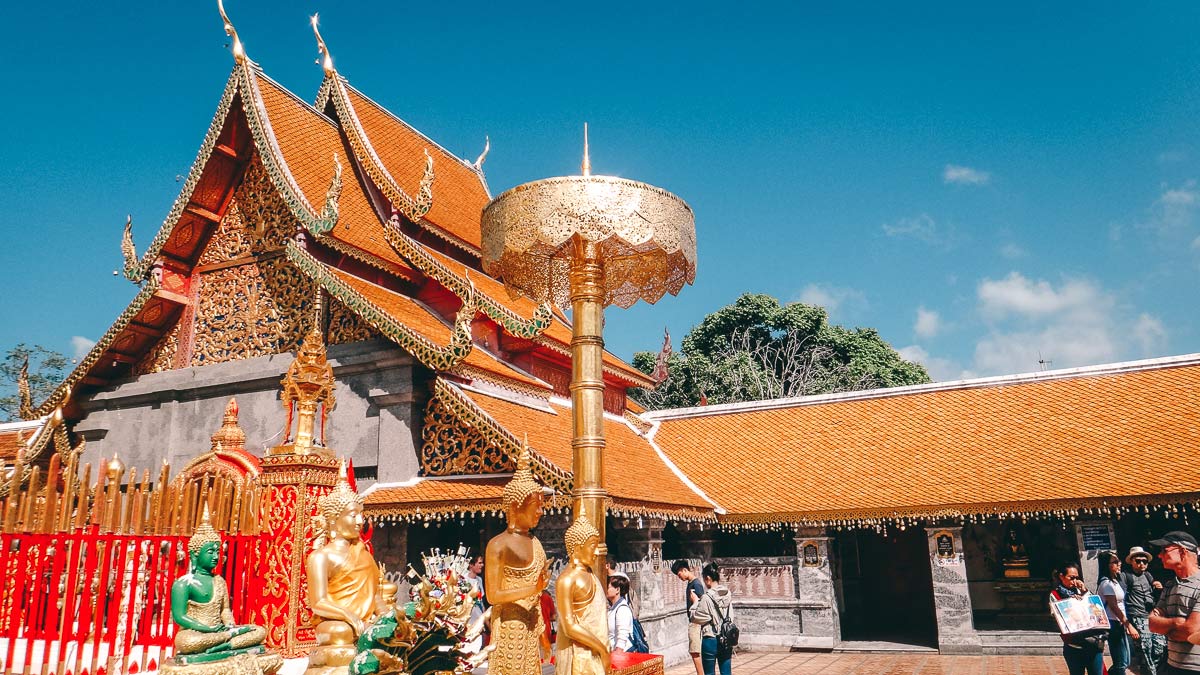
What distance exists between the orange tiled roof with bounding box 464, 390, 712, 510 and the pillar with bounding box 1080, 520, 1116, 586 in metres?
4.89

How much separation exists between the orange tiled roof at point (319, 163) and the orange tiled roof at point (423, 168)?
24.5 inches

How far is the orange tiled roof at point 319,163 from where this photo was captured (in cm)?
1097

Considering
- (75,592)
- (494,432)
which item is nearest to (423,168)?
(494,432)

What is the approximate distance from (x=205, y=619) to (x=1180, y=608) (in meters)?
4.54

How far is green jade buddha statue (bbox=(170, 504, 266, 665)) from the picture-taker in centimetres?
371

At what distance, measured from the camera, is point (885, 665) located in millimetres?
10469

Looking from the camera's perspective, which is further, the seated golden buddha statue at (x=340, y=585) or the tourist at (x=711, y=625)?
the tourist at (x=711, y=625)

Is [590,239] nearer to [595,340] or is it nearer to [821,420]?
[595,340]

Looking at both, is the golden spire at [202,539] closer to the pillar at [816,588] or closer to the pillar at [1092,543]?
the pillar at [816,588]

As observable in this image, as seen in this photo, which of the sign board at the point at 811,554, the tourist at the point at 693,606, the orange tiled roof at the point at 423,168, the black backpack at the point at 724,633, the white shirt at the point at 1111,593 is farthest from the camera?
the orange tiled roof at the point at 423,168

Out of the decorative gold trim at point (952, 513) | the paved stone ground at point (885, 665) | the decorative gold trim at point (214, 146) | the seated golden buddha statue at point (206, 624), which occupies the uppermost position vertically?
the decorative gold trim at point (214, 146)

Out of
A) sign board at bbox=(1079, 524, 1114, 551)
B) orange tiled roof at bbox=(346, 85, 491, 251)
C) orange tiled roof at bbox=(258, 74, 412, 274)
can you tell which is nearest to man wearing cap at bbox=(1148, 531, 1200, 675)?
sign board at bbox=(1079, 524, 1114, 551)

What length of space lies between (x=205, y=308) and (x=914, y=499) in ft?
32.8

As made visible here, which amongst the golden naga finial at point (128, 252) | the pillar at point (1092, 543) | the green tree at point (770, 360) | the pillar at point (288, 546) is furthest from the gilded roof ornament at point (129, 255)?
the green tree at point (770, 360)
